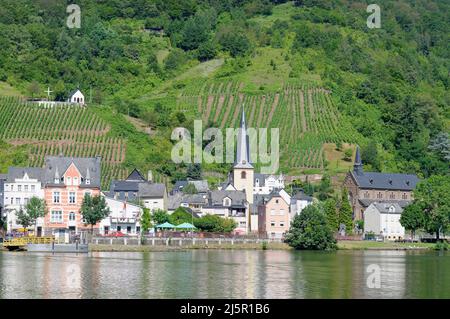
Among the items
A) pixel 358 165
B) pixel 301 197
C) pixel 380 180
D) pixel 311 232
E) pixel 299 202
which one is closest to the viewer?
pixel 311 232

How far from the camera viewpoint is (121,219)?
111062 millimetres

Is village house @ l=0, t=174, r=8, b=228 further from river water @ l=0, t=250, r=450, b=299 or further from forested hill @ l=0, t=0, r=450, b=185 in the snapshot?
river water @ l=0, t=250, r=450, b=299

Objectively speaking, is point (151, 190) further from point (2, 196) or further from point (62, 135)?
point (62, 135)

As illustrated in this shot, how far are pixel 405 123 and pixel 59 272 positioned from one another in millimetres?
110790

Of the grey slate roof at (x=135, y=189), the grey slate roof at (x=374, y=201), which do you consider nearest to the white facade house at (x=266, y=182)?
the grey slate roof at (x=374, y=201)

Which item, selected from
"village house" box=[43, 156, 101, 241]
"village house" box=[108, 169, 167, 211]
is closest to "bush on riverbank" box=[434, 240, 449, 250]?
"village house" box=[108, 169, 167, 211]

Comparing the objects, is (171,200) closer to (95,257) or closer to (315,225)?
(315,225)

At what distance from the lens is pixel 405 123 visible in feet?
572

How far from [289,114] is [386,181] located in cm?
2752

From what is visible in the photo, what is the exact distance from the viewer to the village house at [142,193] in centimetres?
11881

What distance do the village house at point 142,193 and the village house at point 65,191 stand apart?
6.51m

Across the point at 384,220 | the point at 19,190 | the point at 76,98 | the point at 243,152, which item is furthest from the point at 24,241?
the point at 76,98
